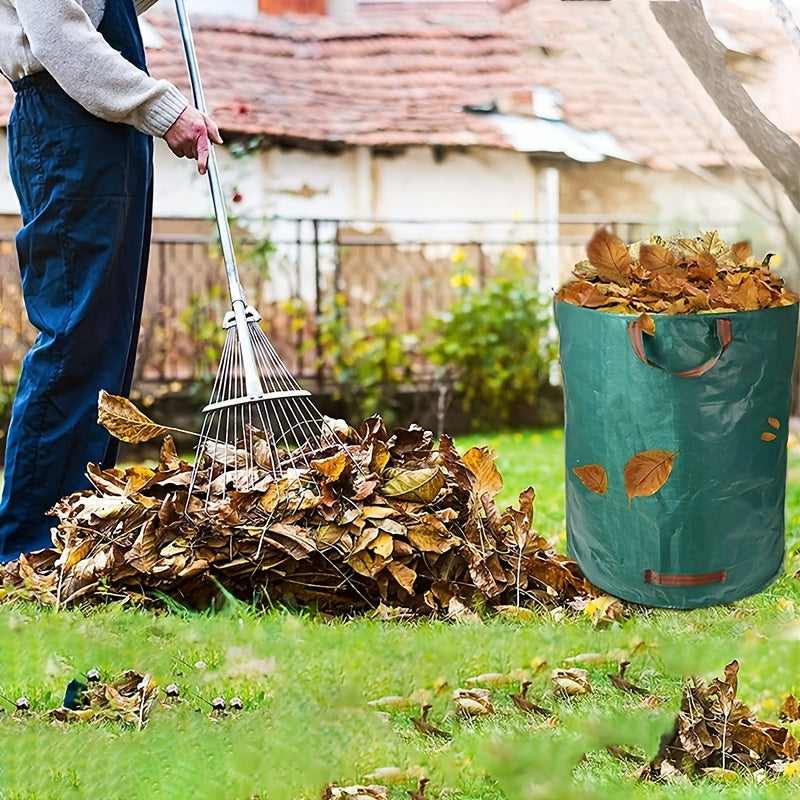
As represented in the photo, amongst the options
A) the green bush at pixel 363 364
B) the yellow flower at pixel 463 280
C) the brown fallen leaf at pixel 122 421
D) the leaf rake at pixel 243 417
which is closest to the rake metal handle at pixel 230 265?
the leaf rake at pixel 243 417

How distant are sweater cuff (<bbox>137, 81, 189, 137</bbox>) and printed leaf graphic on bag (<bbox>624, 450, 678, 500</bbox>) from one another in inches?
48.5

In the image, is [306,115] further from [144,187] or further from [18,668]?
[18,668]

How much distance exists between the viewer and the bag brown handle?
2.27 m

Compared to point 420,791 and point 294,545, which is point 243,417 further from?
point 420,791

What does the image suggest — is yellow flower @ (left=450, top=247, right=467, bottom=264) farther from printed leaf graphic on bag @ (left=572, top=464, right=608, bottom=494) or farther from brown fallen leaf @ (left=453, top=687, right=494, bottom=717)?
brown fallen leaf @ (left=453, top=687, right=494, bottom=717)

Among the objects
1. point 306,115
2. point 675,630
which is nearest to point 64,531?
point 675,630

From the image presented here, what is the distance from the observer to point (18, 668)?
213cm

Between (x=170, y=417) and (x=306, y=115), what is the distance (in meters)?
2.02

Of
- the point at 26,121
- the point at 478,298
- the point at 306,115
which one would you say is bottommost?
the point at 478,298

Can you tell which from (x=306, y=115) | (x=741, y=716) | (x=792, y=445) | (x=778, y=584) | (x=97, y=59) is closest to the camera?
(x=741, y=716)

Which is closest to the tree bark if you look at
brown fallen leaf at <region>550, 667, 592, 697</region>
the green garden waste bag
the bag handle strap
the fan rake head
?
the green garden waste bag

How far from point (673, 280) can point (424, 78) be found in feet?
15.2

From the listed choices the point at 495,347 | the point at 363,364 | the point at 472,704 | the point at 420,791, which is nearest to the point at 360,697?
the point at 472,704

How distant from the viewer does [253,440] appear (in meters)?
2.73
